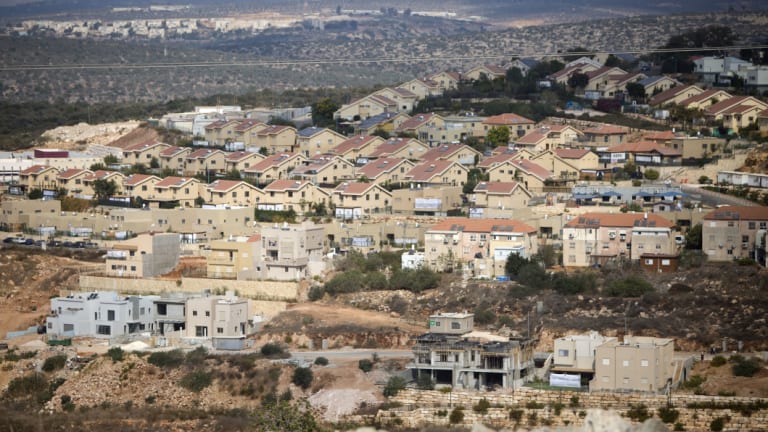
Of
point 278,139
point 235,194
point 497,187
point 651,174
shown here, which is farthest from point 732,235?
point 278,139

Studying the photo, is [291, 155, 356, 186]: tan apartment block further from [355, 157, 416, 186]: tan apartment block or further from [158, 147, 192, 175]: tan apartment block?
[158, 147, 192, 175]: tan apartment block

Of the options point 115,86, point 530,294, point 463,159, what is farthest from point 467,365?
point 115,86

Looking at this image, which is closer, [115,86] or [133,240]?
[133,240]

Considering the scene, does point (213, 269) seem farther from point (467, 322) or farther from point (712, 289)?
point (712, 289)

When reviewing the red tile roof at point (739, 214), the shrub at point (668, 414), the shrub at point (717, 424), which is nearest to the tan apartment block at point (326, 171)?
the red tile roof at point (739, 214)

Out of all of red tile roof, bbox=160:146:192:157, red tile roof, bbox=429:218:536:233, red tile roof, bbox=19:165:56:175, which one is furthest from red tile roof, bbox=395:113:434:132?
red tile roof, bbox=429:218:536:233

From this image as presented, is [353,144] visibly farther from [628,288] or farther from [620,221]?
[628,288]
